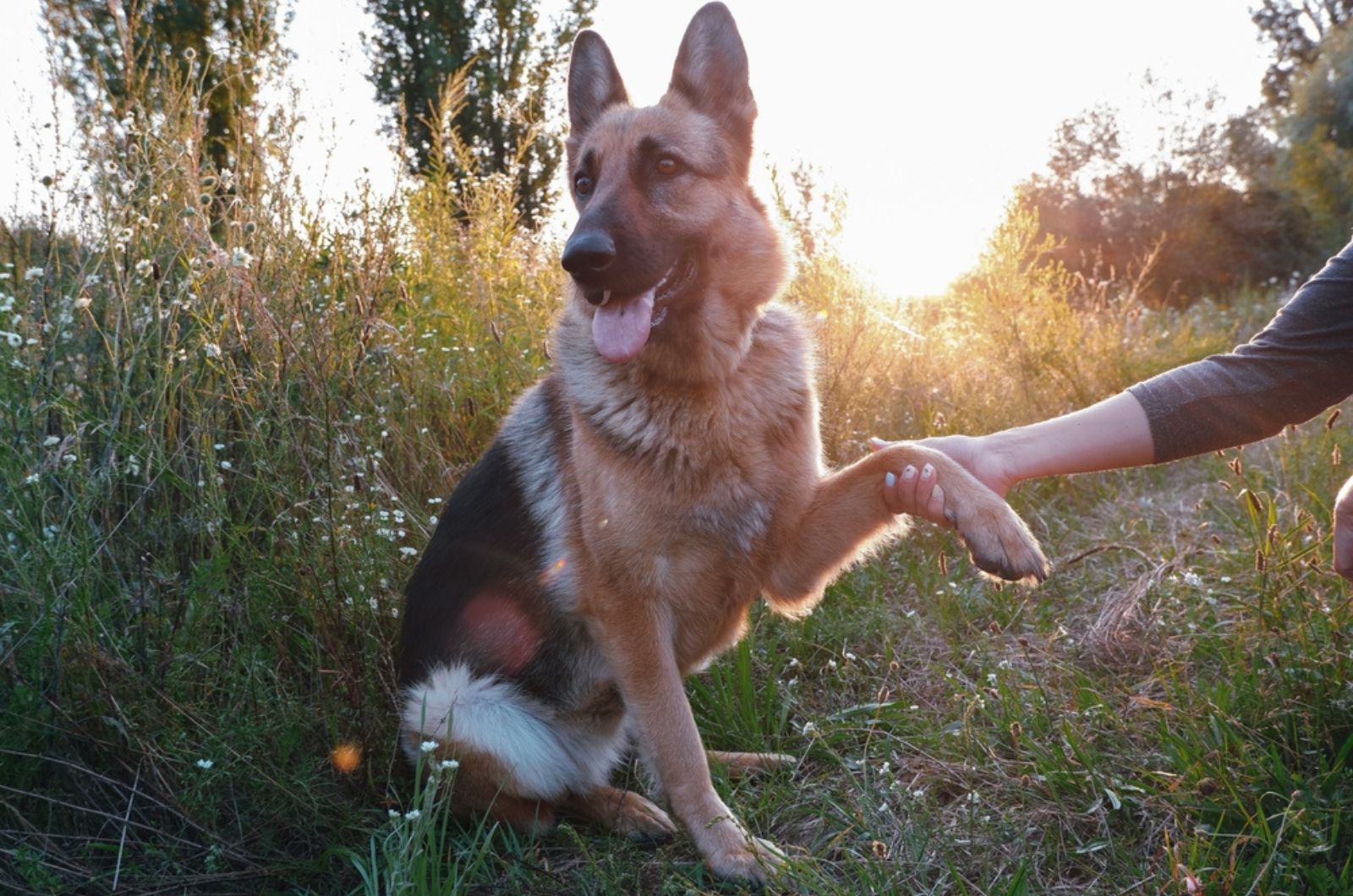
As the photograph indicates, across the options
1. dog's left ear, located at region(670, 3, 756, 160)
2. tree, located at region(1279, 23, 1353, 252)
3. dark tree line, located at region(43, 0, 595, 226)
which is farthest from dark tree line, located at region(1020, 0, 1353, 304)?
dog's left ear, located at region(670, 3, 756, 160)

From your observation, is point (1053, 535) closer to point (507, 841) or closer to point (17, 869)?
point (507, 841)

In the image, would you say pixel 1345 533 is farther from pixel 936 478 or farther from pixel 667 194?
pixel 667 194

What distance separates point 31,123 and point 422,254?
194cm

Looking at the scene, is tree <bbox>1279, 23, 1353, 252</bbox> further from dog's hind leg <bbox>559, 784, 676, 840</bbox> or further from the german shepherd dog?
dog's hind leg <bbox>559, 784, 676, 840</bbox>

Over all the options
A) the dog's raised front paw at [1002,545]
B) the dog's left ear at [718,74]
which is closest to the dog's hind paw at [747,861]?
the dog's raised front paw at [1002,545]

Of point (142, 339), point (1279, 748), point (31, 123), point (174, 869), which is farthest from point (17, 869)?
point (1279, 748)

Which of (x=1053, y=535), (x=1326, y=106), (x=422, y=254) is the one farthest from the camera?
(x=1326, y=106)

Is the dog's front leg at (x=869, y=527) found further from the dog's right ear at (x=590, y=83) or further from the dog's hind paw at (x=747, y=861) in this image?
the dog's right ear at (x=590, y=83)

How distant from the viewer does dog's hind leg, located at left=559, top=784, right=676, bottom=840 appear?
265 centimetres

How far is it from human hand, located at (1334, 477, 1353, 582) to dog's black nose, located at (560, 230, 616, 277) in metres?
1.81

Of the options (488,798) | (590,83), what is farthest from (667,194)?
(488,798)

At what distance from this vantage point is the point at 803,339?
3.00 m

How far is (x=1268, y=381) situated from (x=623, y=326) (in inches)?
64.3

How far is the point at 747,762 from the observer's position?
2822 millimetres
